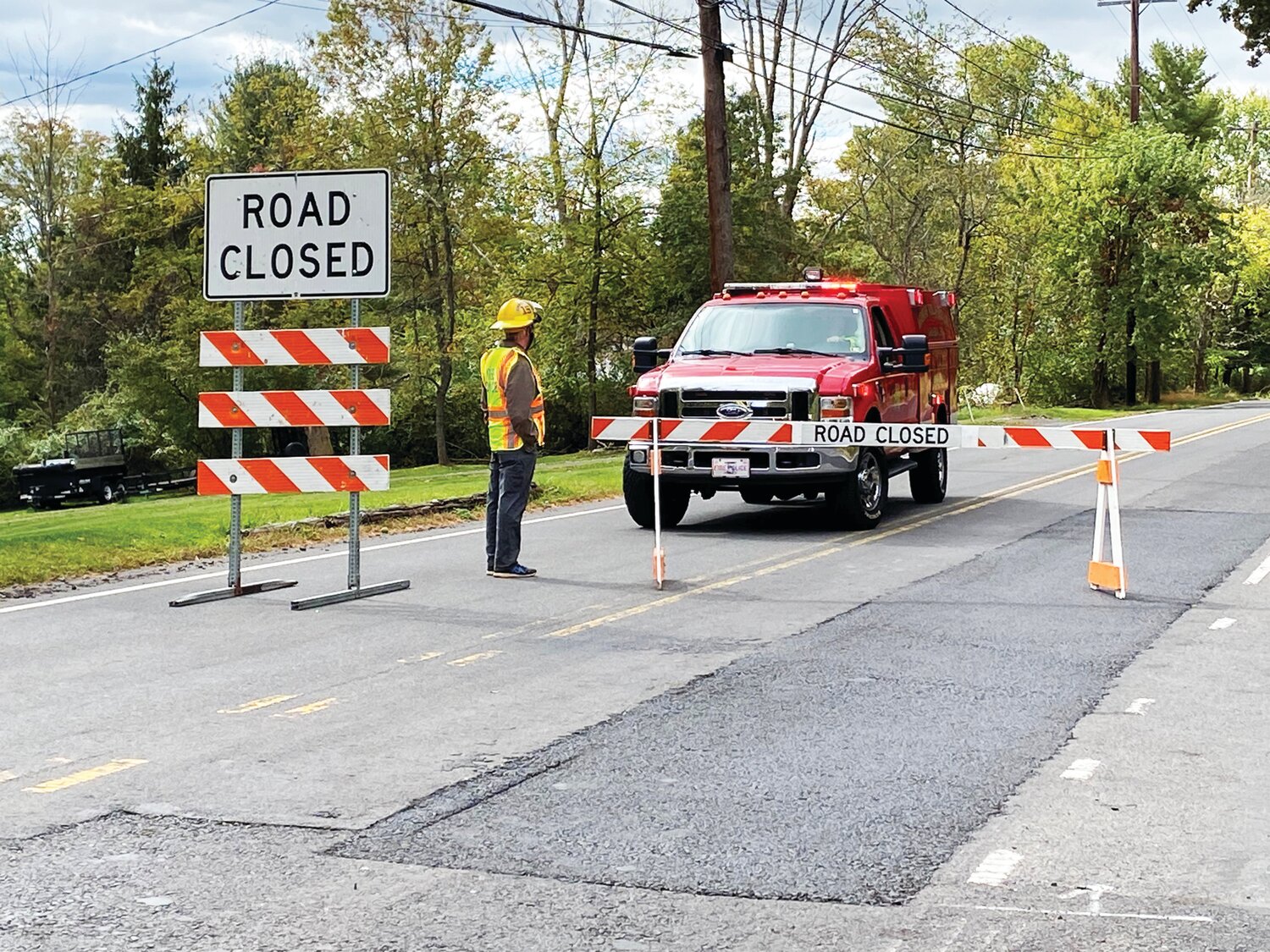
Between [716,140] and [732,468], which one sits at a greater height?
[716,140]

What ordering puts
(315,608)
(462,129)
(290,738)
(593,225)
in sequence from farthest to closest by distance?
(593,225) < (462,129) < (315,608) < (290,738)

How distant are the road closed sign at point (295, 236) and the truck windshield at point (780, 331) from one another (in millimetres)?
5331

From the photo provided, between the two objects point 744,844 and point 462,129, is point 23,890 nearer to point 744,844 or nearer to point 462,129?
point 744,844

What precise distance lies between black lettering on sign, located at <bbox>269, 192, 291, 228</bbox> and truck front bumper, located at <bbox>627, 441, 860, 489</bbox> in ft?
14.2

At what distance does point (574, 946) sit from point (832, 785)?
1.91m

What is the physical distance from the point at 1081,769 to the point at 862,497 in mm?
8844

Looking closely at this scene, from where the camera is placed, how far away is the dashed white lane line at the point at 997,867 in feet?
15.8

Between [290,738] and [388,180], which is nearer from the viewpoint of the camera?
[290,738]

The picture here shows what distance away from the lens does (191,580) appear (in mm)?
11844

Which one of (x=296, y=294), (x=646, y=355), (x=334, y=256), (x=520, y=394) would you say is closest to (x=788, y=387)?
(x=646, y=355)

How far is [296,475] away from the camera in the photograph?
440 inches

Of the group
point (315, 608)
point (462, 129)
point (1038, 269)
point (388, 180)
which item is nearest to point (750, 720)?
point (315, 608)

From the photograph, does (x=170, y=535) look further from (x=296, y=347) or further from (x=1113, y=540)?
(x=1113, y=540)

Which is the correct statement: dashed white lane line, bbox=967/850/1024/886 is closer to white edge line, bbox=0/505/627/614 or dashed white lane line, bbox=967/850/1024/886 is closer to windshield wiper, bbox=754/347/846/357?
white edge line, bbox=0/505/627/614
